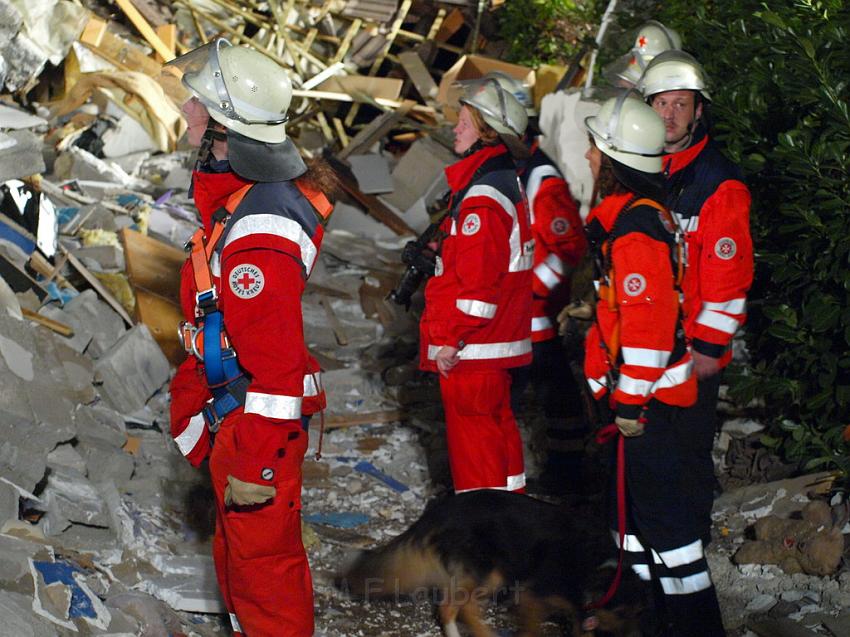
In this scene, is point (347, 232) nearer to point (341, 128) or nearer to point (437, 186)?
point (437, 186)

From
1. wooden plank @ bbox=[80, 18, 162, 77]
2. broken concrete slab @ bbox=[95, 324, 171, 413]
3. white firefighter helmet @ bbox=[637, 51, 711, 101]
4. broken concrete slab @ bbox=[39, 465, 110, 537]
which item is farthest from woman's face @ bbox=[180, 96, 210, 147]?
wooden plank @ bbox=[80, 18, 162, 77]

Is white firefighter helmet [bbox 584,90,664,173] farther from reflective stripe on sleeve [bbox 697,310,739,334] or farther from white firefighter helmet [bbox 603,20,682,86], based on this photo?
white firefighter helmet [bbox 603,20,682,86]

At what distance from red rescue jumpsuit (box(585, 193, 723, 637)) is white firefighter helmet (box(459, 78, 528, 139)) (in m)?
0.98

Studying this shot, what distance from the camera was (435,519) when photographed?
4.02 metres

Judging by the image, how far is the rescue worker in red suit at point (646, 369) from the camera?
151 inches

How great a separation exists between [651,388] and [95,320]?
3947mm

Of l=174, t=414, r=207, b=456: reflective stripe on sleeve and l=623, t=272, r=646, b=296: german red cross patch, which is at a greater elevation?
l=623, t=272, r=646, b=296: german red cross patch

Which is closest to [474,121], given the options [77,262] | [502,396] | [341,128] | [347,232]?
[502,396]

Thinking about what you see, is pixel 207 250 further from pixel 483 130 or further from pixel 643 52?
pixel 643 52

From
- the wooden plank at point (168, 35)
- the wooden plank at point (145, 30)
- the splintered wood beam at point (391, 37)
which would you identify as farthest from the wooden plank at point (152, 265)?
the splintered wood beam at point (391, 37)

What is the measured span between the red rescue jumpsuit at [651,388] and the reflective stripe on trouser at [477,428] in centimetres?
77

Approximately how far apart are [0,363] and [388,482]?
2.27 m

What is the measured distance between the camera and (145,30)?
41.9 feet

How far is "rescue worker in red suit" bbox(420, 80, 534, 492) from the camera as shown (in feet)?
15.1
